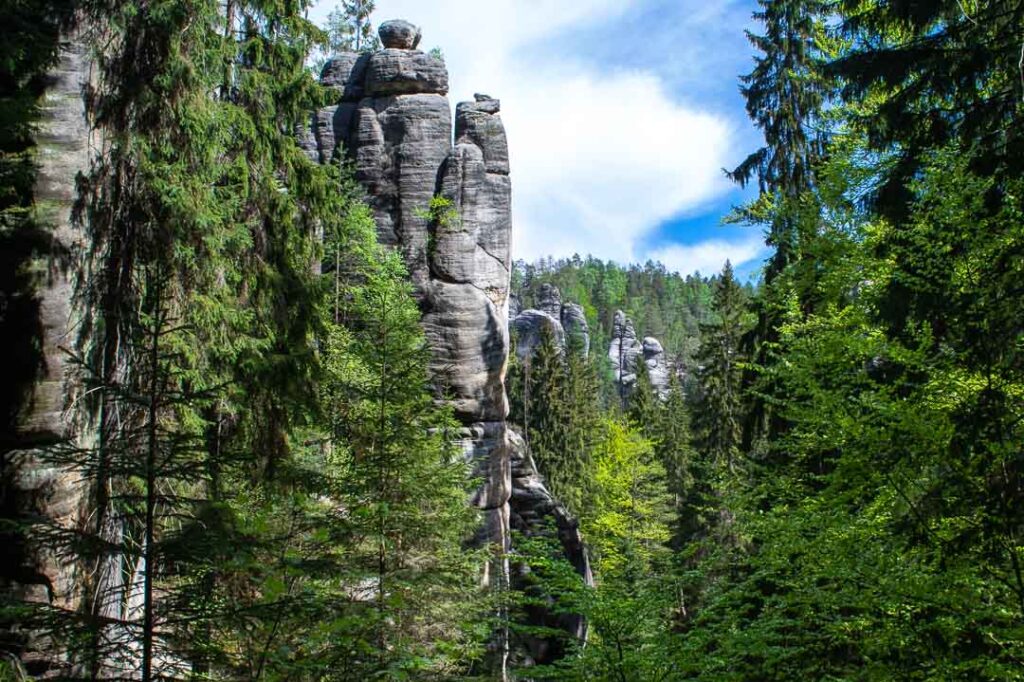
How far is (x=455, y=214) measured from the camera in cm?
2216

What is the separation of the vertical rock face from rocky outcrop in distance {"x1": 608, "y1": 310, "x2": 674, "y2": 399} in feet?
259

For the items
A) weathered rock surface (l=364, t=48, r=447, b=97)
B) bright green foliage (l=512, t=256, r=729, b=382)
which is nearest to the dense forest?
weathered rock surface (l=364, t=48, r=447, b=97)

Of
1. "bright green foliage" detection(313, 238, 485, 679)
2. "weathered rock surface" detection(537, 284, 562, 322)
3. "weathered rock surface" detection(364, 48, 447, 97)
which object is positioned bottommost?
"bright green foliage" detection(313, 238, 485, 679)

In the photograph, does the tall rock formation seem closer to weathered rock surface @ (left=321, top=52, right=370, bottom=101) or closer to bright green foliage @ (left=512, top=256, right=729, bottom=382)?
weathered rock surface @ (left=321, top=52, right=370, bottom=101)

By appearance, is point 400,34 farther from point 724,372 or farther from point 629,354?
point 629,354

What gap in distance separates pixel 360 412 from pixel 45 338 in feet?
21.0

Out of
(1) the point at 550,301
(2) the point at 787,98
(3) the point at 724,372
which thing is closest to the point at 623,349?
(1) the point at 550,301

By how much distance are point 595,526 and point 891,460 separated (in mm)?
25505

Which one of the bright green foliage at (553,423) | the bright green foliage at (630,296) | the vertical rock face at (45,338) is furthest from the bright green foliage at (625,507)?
the bright green foliage at (630,296)

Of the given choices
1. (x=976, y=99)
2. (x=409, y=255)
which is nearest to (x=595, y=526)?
(x=409, y=255)

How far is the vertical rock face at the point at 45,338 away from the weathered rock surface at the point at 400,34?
1798 centimetres

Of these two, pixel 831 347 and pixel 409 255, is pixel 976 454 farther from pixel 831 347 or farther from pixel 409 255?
pixel 409 255

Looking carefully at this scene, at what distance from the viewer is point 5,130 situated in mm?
5855

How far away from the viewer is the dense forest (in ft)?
14.1
